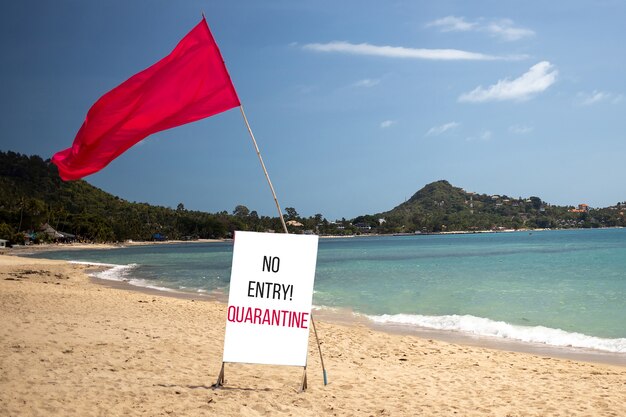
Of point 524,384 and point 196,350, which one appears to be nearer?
point 524,384

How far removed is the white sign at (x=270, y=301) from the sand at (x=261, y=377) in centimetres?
55

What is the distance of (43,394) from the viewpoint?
600 cm

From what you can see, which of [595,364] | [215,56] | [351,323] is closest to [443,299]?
[351,323]

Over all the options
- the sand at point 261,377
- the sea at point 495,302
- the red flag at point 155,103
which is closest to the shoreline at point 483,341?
the sea at point 495,302

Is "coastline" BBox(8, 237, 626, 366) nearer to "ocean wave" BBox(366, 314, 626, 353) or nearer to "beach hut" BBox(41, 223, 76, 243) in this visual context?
"ocean wave" BBox(366, 314, 626, 353)

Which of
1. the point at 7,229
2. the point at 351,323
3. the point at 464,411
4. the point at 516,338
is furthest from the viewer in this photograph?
the point at 7,229

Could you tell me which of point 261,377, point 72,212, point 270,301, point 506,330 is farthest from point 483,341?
point 72,212

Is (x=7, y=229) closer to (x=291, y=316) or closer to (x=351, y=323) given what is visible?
(x=351, y=323)

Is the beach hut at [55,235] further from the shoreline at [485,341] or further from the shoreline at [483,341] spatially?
the shoreline at [485,341]

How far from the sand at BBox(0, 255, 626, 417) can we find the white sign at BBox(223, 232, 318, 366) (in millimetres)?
549

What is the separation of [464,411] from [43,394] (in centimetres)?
462

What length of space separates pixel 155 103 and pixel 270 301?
2626mm

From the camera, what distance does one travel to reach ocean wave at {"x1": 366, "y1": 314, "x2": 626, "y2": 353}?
12.9 metres

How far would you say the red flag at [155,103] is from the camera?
6387 mm
